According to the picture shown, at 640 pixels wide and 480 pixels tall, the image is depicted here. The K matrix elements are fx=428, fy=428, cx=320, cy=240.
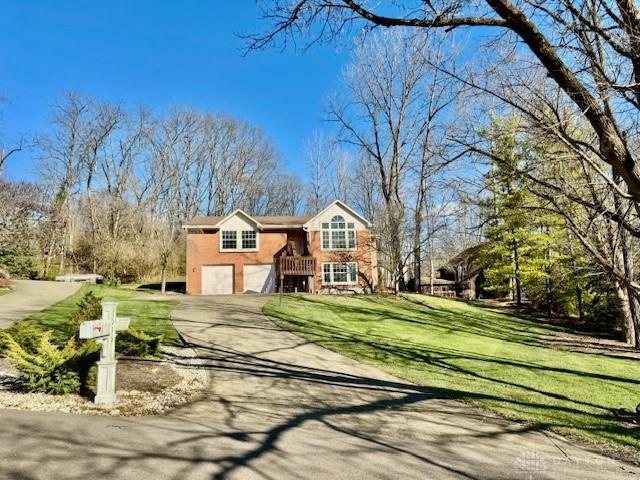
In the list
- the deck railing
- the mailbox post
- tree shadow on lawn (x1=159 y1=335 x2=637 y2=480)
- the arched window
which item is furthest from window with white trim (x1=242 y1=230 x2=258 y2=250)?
the mailbox post

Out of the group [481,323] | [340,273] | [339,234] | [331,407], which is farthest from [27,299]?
[481,323]

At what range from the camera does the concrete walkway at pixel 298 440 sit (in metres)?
3.40

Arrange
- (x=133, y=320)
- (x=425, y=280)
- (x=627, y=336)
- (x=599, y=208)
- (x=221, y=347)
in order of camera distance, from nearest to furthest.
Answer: (x=599, y=208), (x=221, y=347), (x=133, y=320), (x=627, y=336), (x=425, y=280)

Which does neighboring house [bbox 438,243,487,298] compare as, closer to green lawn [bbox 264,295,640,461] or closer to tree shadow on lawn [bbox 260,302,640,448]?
green lawn [bbox 264,295,640,461]

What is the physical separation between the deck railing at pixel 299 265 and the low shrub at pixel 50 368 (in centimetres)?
1866

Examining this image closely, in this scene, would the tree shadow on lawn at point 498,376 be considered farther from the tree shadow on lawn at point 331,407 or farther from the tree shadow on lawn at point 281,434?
the tree shadow on lawn at point 281,434

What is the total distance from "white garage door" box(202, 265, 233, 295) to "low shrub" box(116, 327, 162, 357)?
701 inches

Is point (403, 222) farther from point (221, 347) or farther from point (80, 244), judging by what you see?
point (80, 244)

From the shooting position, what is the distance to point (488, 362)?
1035cm

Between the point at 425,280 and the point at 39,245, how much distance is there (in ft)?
109

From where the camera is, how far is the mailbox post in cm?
550

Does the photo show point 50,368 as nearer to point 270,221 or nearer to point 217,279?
point 217,279

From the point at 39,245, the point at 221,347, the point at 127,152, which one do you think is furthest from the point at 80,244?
the point at 221,347

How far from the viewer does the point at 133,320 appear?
495 inches
